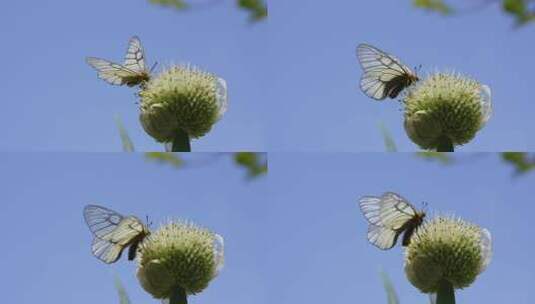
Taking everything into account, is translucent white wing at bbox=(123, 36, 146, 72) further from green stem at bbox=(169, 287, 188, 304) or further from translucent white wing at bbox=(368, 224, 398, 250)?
translucent white wing at bbox=(368, 224, 398, 250)

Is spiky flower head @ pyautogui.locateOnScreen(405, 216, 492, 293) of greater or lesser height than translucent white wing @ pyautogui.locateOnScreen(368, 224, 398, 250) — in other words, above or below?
below

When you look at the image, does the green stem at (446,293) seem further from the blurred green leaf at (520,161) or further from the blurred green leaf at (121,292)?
the blurred green leaf at (121,292)

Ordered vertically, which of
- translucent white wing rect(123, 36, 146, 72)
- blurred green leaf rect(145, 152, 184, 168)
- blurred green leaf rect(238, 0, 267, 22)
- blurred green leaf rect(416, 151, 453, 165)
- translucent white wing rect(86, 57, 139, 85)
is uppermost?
→ blurred green leaf rect(238, 0, 267, 22)

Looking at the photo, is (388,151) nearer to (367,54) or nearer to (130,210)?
(367,54)

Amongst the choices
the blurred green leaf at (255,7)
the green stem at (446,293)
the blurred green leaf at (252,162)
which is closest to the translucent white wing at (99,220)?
the blurred green leaf at (252,162)

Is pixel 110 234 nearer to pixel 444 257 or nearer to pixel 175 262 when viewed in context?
pixel 175 262

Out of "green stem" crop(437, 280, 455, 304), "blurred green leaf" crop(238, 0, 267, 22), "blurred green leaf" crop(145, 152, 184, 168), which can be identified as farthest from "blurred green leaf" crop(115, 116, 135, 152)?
"green stem" crop(437, 280, 455, 304)
